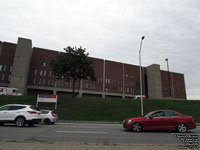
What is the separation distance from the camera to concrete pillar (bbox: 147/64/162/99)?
2706 inches

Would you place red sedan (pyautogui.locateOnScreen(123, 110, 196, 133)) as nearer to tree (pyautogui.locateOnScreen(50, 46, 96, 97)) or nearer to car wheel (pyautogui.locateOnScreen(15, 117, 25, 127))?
car wheel (pyautogui.locateOnScreen(15, 117, 25, 127))

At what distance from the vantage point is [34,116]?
11117mm

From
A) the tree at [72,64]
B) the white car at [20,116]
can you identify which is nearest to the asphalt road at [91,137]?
the white car at [20,116]

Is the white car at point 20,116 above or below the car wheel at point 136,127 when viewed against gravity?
above

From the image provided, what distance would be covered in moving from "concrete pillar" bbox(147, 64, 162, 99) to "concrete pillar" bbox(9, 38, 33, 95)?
53.2m

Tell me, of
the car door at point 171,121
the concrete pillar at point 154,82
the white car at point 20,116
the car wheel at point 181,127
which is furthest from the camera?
the concrete pillar at point 154,82

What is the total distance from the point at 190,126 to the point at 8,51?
63069mm

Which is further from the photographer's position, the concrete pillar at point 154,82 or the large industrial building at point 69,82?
the concrete pillar at point 154,82

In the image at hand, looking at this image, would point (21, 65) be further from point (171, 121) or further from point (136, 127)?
point (171, 121)

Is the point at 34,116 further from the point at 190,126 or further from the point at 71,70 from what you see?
the point at 71,70

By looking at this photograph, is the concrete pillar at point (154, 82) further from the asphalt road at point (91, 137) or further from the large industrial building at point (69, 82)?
the asphalt road at point (91, 137)

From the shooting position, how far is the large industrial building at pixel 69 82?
52406 millimetres

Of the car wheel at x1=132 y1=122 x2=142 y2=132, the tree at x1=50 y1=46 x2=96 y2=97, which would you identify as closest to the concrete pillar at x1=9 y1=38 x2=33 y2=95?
the tree at x1=50 y1=46 x2=96 y2=97

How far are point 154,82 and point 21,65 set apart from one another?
5505 centimetres
